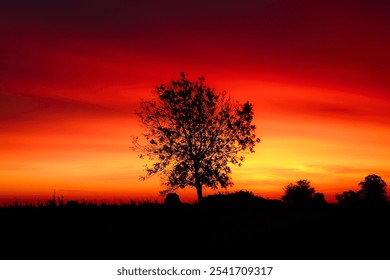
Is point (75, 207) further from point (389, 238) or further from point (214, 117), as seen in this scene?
point (214, 117)

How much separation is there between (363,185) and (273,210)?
48967 millimetres

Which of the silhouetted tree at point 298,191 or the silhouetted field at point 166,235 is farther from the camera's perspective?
the silhouetted tree at point 298,191

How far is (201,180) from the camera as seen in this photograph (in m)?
50.1

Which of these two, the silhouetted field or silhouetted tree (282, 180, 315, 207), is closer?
the silhouetted field

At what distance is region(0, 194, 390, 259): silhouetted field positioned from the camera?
2006 cm

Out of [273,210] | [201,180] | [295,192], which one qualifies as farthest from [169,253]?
[295,192]

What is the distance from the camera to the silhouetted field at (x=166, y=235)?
20.1 meters

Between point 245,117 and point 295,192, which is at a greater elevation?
point 245,117

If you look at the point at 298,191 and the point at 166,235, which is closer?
the point at 166,235

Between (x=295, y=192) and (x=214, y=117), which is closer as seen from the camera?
(x=214, y=117)

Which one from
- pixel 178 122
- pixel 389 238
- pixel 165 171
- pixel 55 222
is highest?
pixel 178 122

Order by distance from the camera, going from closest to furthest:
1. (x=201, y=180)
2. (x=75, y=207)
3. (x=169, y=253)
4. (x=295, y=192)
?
1. (x=169, y=253)
2. (x=75, y=207)
3. (x=201, y=180)
4. (x=295, y=192)

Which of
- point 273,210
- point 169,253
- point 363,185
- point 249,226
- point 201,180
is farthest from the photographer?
point 363,185

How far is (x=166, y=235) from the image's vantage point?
77.4 feet
